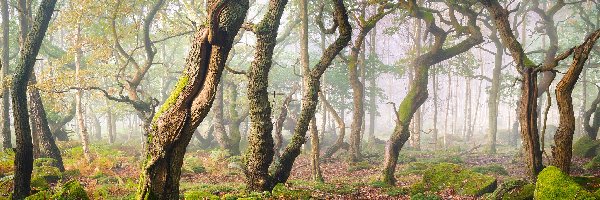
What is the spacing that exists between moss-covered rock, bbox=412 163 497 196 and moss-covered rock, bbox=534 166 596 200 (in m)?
4.73

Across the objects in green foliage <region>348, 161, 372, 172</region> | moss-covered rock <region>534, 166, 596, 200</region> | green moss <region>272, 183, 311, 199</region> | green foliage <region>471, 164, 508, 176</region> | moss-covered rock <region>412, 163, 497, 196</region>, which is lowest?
green foliage <region>348, 161, 372, 172</region>

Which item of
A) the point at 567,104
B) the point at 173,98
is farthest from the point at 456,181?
the point at 173,98

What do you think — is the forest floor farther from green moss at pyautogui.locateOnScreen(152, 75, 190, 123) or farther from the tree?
green moss at pyautogui.locateOnScreen(152, 75, 190, 123)

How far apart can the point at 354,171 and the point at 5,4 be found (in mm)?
19602

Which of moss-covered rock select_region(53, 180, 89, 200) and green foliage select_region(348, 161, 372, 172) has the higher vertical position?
moss-covered rock select_region(53, 180, 89, 200)

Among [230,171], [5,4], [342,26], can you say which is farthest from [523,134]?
[5,4]

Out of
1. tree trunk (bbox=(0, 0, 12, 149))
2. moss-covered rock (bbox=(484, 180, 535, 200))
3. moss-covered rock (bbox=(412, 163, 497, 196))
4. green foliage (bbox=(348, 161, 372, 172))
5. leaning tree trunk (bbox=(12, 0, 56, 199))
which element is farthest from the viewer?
green foliage (bbox=(348, 161, 372, 172))

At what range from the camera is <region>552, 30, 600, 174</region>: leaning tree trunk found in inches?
335

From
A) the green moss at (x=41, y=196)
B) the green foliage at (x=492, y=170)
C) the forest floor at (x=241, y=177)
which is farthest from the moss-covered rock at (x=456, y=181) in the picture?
the green moss at (x=41, y=196)

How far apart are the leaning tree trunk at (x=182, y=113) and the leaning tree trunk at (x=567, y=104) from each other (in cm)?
771

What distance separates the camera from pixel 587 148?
56.2ft

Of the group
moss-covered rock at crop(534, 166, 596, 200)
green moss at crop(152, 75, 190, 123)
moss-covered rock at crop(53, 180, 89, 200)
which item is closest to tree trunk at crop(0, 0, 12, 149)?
moss-covered rock at crop(53, 180, 89, 200)

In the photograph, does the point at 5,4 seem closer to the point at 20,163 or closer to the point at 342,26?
the point at 20,163

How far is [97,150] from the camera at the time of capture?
19.2 metres
